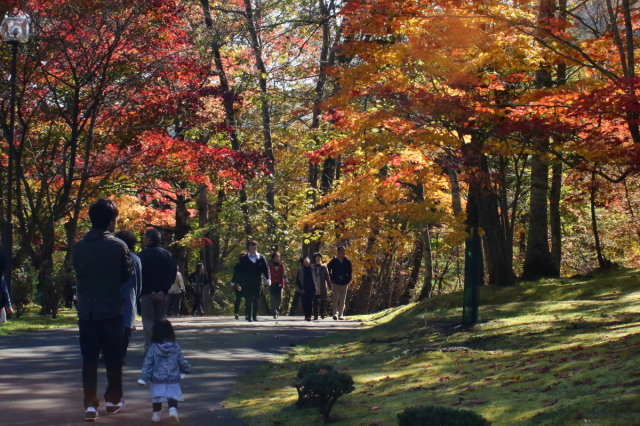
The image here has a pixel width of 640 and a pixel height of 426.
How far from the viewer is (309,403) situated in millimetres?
7930

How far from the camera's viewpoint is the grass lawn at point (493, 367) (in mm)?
7188

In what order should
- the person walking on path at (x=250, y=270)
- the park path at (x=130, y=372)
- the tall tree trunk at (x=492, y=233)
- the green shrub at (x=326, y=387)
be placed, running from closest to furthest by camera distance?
the green shrub at (x=326, y=387) < the park path at (x=130, y=372) < the tall tree trunk at (x=492, y=233) < the person walking on path at (x=250, y=270)

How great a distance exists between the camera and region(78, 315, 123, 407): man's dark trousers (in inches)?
289

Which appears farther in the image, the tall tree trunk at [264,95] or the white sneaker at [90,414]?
the tall tree trunk at [264,95]

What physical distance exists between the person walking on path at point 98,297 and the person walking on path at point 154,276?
2334 millimetres

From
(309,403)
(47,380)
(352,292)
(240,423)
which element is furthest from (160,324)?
(352,292)

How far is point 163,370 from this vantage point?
7148mm

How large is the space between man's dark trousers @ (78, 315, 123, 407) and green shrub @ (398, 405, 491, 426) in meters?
3.07

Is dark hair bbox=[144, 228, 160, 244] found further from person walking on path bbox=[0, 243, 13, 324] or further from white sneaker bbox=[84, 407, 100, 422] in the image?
white sneaker bbox=[84, 407, 100, 422]

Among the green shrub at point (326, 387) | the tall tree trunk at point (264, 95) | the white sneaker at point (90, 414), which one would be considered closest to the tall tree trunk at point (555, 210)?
the tall tree trunk at point (264, 95)

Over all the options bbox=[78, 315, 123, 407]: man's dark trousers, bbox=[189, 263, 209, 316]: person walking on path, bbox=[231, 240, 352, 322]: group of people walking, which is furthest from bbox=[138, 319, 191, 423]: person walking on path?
bbox=[189, 263, 209, 316]: person walking on path

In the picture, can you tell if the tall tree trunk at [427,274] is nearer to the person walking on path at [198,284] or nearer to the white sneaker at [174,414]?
the person walking on path at [198,284]

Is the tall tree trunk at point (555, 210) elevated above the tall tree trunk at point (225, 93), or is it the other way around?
the tall tree trunk at point (225, 93)

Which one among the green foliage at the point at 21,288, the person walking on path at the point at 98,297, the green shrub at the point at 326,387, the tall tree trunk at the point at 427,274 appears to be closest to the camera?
the person walking on path at the point at 98,297
